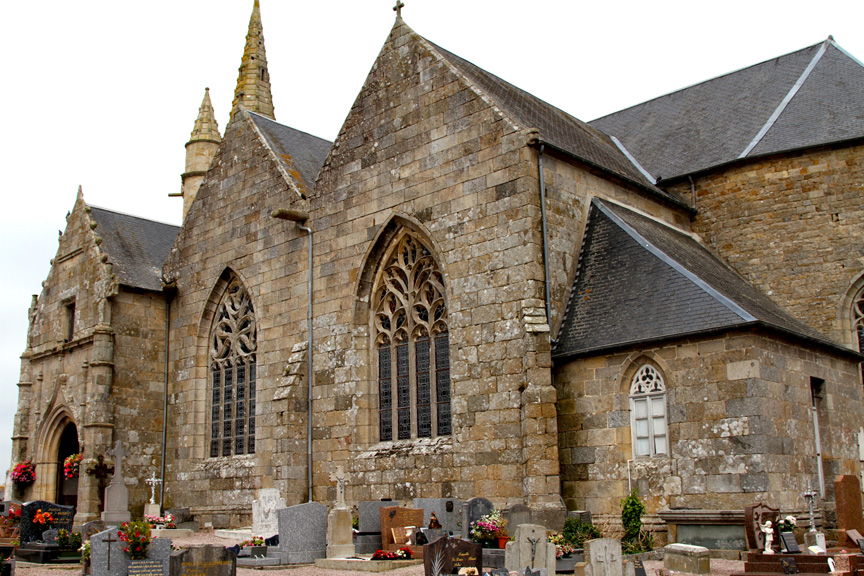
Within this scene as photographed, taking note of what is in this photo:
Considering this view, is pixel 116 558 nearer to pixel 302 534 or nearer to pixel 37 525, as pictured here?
pixel 302 534

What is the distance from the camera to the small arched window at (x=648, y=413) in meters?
14.0

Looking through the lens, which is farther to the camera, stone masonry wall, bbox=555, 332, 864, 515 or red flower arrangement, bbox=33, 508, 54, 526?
red flower arrangement, bbox=33, 508, 54, 526

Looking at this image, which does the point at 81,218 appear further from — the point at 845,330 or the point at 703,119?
the point at 845,330

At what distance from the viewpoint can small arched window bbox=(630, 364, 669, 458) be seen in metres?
14.0

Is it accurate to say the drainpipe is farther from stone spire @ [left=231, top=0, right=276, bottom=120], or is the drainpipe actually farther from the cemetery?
stone spire @ [left=231, top=0, right=276, bottom=120]

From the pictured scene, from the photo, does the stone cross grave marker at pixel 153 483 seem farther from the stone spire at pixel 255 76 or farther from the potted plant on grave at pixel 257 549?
the stone spire at pixel 255 76

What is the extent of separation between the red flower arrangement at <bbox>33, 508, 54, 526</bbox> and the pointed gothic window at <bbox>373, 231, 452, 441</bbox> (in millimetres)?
6459

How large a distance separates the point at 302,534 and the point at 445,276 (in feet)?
17.2

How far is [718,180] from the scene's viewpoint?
20188 millimetres

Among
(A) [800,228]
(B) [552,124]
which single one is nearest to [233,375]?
(B) [552,124]

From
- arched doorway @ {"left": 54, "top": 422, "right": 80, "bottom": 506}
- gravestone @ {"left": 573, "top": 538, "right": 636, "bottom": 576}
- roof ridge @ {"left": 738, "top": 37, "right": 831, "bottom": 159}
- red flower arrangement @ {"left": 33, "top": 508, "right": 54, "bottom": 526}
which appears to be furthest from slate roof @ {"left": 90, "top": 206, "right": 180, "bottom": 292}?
gravestone @ {"left": 573, "top": 538, "right": 636, "bottom": 576}

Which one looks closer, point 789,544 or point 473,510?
point 789,544

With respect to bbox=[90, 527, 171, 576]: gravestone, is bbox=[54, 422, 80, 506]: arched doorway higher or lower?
higher

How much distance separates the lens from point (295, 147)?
22.5 meters
